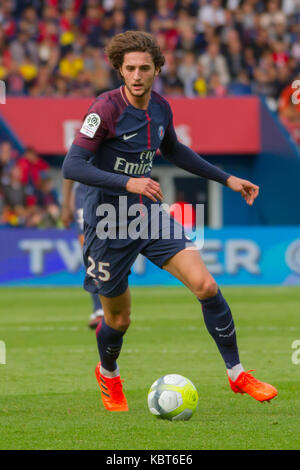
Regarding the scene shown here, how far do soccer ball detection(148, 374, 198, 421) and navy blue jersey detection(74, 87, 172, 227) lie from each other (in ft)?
3.65

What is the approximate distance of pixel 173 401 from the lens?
5602 millimetres

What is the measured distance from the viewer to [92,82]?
849 inches

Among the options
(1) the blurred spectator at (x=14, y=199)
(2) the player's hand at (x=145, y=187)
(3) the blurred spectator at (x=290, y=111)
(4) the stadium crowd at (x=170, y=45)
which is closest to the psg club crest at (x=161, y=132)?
(2) the player's hand at (x=145, y=187)

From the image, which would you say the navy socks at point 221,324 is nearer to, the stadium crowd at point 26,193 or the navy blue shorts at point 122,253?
the navy blue shorts at point 122,253

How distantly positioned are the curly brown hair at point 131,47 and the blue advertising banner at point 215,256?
11.4 m

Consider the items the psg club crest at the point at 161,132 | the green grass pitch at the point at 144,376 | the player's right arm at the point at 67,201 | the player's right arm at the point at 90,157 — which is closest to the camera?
the green grass pitch at the point at 144,376

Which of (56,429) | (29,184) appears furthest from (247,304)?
(56,429)

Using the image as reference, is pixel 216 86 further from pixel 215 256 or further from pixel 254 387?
pixel 254 387

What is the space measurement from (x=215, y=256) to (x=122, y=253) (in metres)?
11.4

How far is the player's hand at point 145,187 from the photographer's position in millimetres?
5395

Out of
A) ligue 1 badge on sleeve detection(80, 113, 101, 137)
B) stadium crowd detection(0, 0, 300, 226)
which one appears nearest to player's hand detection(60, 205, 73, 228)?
ligue 1 badge on sleeve detection(80, 113, 101, 137)

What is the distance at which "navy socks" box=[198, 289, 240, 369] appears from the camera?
5852 millimetres

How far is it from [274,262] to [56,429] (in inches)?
489

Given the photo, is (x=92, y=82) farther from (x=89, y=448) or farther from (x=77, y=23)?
(x=89, y=448)
